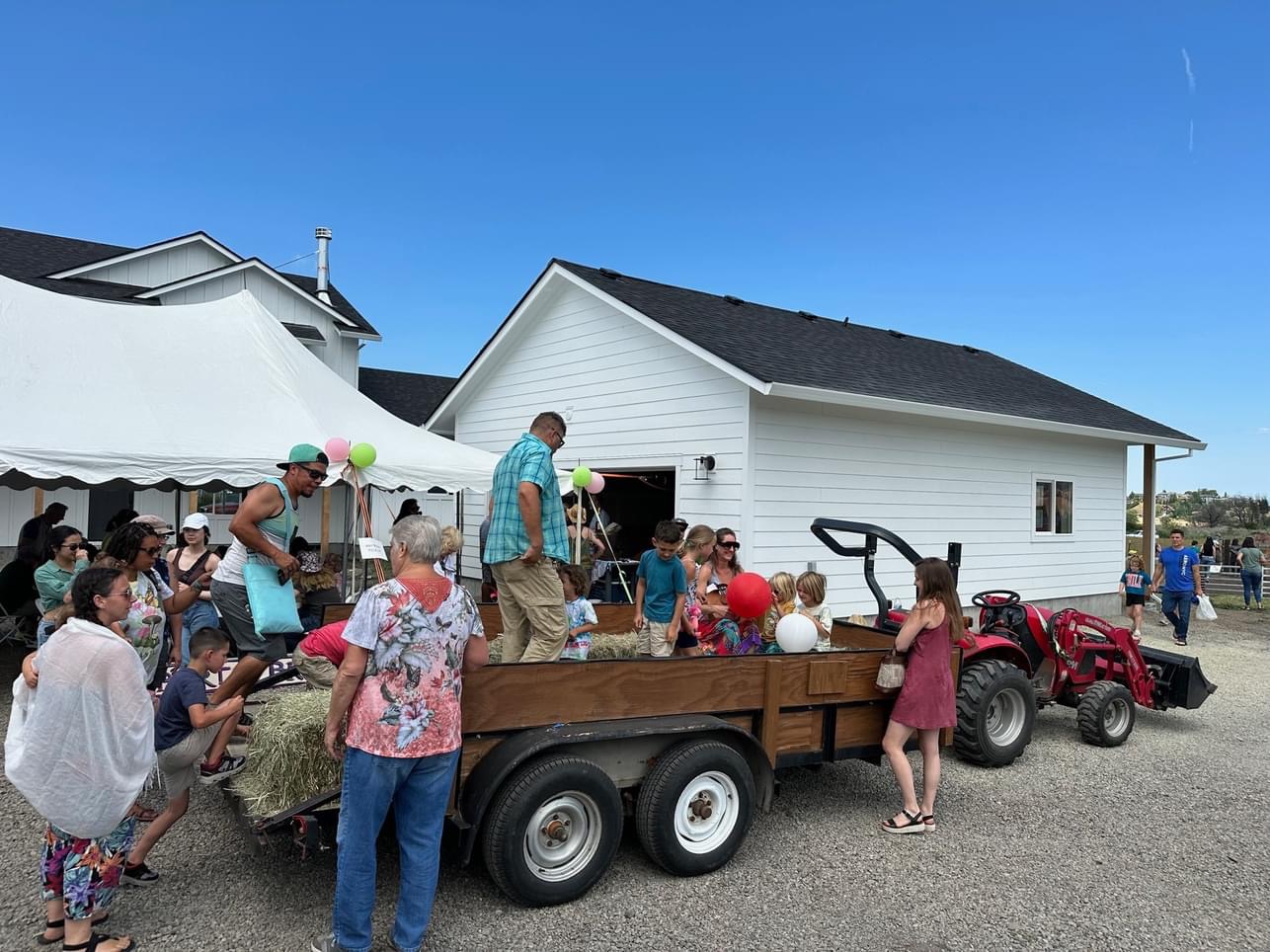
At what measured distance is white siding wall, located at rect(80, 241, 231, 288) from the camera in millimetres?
19109

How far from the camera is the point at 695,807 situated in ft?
13.8

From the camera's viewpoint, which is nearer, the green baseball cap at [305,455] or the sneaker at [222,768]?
the sneaker at [222,768]

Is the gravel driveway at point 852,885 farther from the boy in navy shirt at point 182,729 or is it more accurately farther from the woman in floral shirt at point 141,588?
the woman in floral shirt at point 141,588

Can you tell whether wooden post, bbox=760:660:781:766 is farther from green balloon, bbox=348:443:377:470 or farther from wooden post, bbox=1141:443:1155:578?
wooden post, bbox=1141:443:1155:578

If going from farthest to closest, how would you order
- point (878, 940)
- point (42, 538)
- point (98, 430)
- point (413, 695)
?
point (42, 538) < point (98, 430) < point (878, 940) < point (413, 695)

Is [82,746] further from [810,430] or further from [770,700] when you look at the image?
[810,430]

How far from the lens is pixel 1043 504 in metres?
14.1

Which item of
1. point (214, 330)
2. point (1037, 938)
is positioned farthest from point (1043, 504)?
point (214, 330)

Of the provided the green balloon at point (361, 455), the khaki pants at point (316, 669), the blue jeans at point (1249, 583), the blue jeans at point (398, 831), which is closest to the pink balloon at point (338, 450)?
the green balloon at point (361, 455)

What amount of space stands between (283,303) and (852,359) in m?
13.7

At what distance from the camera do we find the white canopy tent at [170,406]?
7.41 metres

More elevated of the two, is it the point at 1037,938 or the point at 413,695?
the point at 413,695

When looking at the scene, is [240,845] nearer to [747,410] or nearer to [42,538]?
[42,538]

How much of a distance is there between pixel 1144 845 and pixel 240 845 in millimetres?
4853
